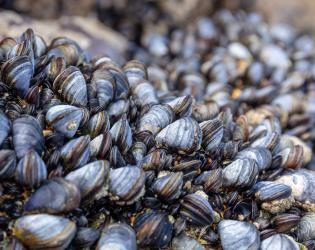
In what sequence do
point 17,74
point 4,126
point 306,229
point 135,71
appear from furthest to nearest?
point 135,71 → point 306,229 → point 17,74 → point 4,126

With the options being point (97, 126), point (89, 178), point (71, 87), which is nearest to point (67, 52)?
point (71, 87)

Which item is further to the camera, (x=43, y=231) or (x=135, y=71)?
(x=135, y=71)

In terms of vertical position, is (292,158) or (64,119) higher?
(292,158)

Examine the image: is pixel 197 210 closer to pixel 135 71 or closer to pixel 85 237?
pixel 85 237

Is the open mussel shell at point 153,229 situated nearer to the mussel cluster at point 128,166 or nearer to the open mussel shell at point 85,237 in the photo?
the mussel cluster at point 128,166

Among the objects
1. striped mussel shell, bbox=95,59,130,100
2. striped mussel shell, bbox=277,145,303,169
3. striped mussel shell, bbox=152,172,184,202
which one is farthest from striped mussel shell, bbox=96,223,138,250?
striped mussel shell, bbox=277,145,303,169

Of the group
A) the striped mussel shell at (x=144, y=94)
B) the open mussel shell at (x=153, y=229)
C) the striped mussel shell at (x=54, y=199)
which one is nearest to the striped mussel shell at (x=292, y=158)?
the striped mussel shell at (x=144, y=94)

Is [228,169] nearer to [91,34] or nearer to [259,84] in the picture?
[259,84]

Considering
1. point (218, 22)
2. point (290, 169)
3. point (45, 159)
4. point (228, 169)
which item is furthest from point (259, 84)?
point (45, 159)
